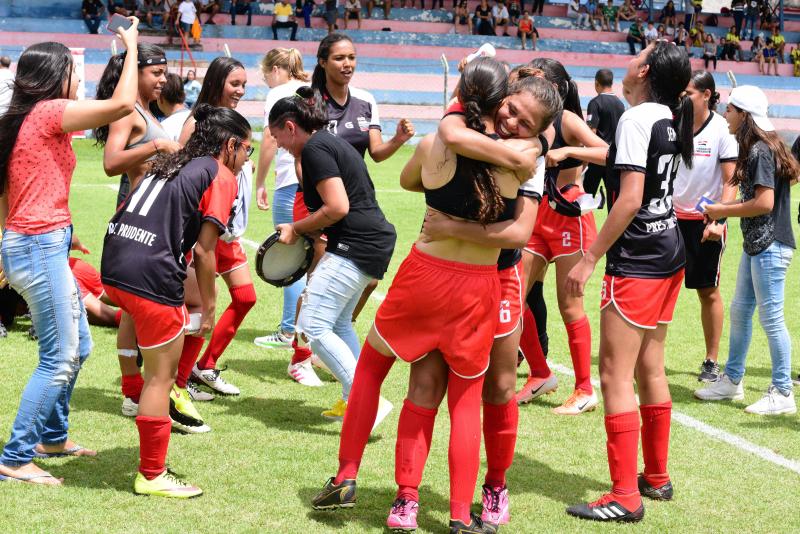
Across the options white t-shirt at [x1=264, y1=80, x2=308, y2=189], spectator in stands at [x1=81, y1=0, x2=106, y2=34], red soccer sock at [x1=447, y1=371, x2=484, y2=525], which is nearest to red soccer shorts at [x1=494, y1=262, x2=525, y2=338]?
red soccer sock at [x1=447, y1=371, x2=484, y2=525]

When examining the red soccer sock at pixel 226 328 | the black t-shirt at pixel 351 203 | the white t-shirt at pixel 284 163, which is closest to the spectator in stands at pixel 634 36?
the white t-shirt at pixel 284 163

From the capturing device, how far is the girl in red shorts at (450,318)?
3828 mm

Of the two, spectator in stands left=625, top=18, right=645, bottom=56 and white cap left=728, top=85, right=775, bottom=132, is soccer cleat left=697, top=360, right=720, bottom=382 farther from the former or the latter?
spectator in stands left=625, top=18, right=645, bottom=56

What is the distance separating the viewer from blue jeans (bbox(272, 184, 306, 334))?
7234 millimetres

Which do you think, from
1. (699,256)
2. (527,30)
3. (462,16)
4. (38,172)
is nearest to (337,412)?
(38,172)

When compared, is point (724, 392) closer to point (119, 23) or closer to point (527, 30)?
point (119, 23)

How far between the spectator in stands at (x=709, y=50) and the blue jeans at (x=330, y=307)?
3173 centimetres

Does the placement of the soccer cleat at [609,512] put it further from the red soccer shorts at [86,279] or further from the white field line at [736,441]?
the red soccer shorts at [86,279]

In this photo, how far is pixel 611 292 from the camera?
447cm

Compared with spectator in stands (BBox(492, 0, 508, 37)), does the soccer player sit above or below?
below

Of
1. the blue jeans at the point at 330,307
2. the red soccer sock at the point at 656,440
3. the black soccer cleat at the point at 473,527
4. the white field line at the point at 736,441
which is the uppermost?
the blue jeans at the point at 330,307

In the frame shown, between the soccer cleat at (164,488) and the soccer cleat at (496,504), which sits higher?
the soccer cleat at (496,504)

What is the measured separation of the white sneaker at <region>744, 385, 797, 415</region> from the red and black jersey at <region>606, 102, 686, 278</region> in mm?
1956

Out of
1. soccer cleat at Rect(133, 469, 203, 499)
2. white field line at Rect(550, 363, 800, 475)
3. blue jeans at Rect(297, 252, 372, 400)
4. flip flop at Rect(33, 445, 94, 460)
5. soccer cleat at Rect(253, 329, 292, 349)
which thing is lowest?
soccer cleat at Rect(253, 329, 292, 349)
